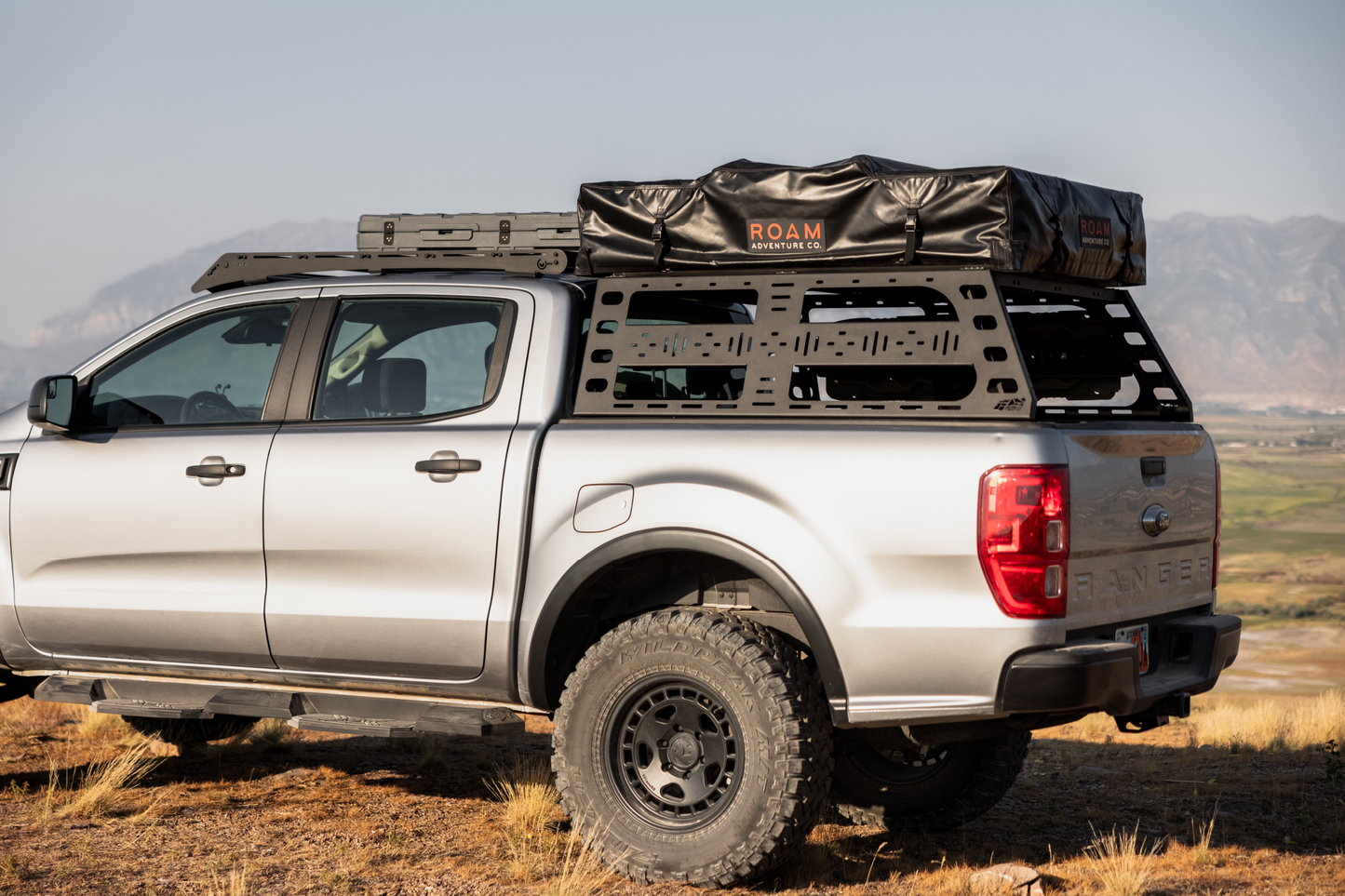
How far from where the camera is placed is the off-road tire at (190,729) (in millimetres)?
6871

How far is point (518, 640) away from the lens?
4.66m

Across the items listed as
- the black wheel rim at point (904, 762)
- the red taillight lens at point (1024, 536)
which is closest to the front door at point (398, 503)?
the red taillight lens at point (1024, 536)

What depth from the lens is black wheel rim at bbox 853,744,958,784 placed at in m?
5.48

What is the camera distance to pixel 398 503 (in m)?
4.75

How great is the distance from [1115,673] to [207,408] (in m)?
3.58

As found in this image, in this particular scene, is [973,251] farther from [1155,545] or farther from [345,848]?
[345,848]

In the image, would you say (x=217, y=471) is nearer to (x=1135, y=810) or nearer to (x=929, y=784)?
(x=929, y=784)

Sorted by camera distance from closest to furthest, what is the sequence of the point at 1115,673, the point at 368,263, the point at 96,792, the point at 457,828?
1. the point at 1115,673
2. the point at 368,263
3. the point at 457,828
4. the point at 96,792

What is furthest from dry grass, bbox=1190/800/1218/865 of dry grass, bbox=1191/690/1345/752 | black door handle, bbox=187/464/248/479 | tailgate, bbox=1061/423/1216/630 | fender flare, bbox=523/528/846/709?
black door handle, bbox=187/464/248/479

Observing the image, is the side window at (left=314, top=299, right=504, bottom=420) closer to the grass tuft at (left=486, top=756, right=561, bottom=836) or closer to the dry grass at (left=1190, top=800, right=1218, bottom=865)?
the grass tuft at (left=486, top=756, right=561, bottom=836)

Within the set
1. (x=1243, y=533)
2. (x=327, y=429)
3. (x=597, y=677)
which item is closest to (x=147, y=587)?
(x=327, y=429)

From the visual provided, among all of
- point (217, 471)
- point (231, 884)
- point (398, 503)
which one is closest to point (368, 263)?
point (217, 471)

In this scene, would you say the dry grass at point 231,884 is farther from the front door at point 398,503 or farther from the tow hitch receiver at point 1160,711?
the tow hitch receiver at point 1160,711

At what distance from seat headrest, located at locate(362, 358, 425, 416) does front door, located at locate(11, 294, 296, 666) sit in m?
0.39
